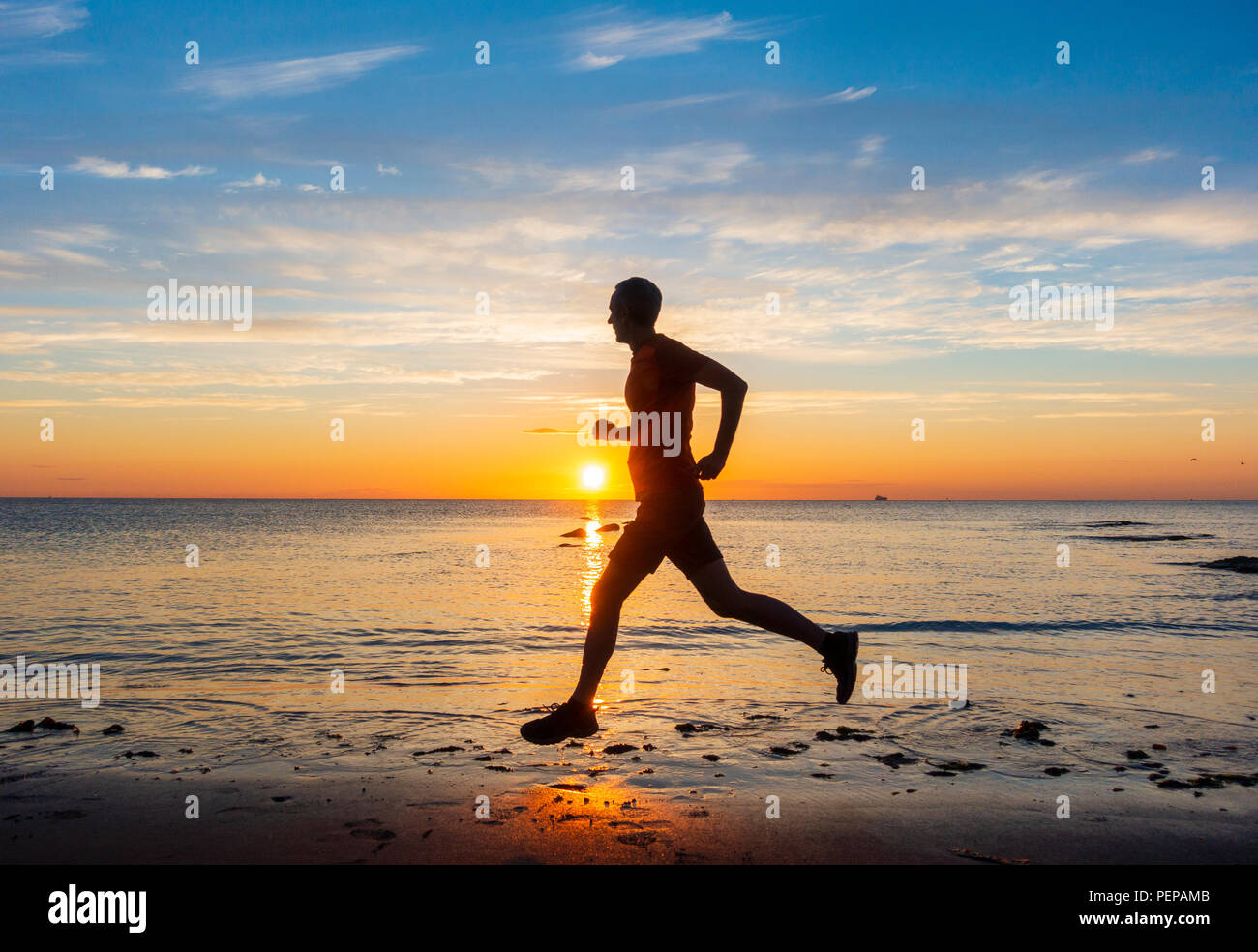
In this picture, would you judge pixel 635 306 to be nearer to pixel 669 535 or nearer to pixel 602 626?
pixel 669 535

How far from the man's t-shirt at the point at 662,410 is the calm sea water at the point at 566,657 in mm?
2001

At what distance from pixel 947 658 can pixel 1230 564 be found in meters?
23.8

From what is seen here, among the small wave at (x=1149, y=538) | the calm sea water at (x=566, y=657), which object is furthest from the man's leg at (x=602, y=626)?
the small wave at (x=1149, y=538)

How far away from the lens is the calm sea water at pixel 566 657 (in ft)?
21.2

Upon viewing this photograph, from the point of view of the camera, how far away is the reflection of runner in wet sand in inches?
165

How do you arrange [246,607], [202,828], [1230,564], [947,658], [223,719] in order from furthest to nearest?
[1230,564] < [246,607] < [947,658] < [223,719] < [202,828]

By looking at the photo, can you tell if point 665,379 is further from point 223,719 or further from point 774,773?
point 223,719

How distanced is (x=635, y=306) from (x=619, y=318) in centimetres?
10

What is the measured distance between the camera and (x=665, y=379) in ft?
13.8

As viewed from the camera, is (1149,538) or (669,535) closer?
(669,535)

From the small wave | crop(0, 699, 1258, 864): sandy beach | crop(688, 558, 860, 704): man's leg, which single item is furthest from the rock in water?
crop(688, 558, 860, 704): man's leg

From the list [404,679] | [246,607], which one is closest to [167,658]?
[404,679]

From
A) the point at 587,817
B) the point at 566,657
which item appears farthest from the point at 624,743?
the point at 566,657

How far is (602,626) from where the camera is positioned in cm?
441
